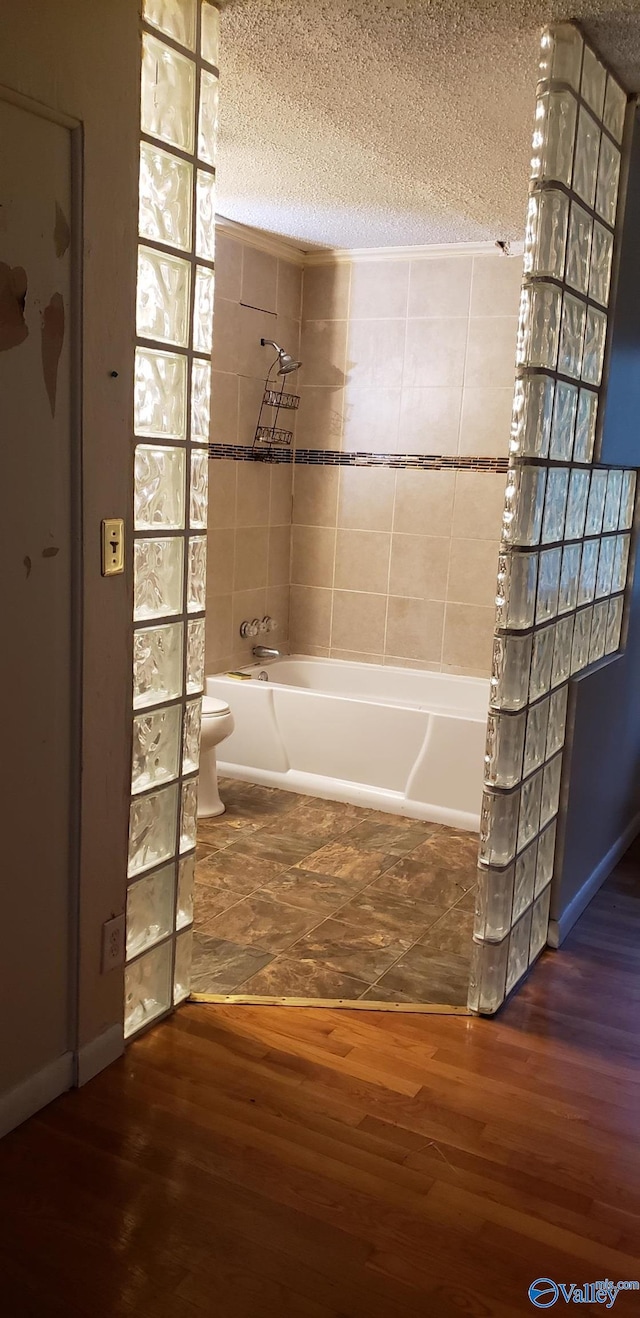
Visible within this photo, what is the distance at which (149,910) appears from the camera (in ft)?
7.70

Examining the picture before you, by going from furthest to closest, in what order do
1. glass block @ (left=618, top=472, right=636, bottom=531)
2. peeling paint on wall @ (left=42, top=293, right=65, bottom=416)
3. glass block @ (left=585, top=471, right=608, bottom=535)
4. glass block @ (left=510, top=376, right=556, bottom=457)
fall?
glass block @ (left=618, top=472, right=636, bottom=531) → glass block @ (left=585, top=471, right=608, bottom=535) → glass block @ (left=510, top=376, right=556, bottom=457) → peeling paint on wall @ (left=42, top=293, right=65, bottom=416)

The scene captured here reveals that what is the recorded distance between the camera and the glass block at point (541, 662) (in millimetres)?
2533

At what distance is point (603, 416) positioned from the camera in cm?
273

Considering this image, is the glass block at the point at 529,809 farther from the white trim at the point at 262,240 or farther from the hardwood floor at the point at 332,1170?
the white trim at the point at 262,240

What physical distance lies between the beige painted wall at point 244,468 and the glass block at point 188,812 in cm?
215

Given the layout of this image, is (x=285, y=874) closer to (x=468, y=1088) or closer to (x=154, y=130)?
(x=468, y=1088)

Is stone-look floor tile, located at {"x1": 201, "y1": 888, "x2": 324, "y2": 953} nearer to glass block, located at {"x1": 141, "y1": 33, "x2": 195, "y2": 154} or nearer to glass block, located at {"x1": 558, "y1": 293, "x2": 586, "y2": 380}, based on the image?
glass block, located at {"x1": 558, "y1": 293, "x2": 586, "y2": 380}

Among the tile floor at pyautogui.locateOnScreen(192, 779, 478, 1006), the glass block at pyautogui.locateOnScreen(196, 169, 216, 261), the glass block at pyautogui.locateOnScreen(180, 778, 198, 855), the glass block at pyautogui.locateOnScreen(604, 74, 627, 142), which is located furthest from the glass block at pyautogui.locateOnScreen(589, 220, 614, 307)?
the tile floor at pyautogui.locateOnScreen(192, 779, 478, 1006)

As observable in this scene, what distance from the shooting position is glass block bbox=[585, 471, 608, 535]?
9.37 feet

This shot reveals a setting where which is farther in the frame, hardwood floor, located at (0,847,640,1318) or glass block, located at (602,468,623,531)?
glass block, located at (602,468,623,531)

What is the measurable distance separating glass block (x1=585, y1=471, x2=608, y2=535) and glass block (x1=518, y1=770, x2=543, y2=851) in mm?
724

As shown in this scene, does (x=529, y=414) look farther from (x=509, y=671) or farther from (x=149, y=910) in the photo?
(x=149, y=910)

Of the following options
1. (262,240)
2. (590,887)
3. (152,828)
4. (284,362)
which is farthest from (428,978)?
(262,240)

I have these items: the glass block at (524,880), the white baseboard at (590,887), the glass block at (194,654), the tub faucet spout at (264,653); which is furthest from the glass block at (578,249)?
the tub faucet spout at (264,653)
